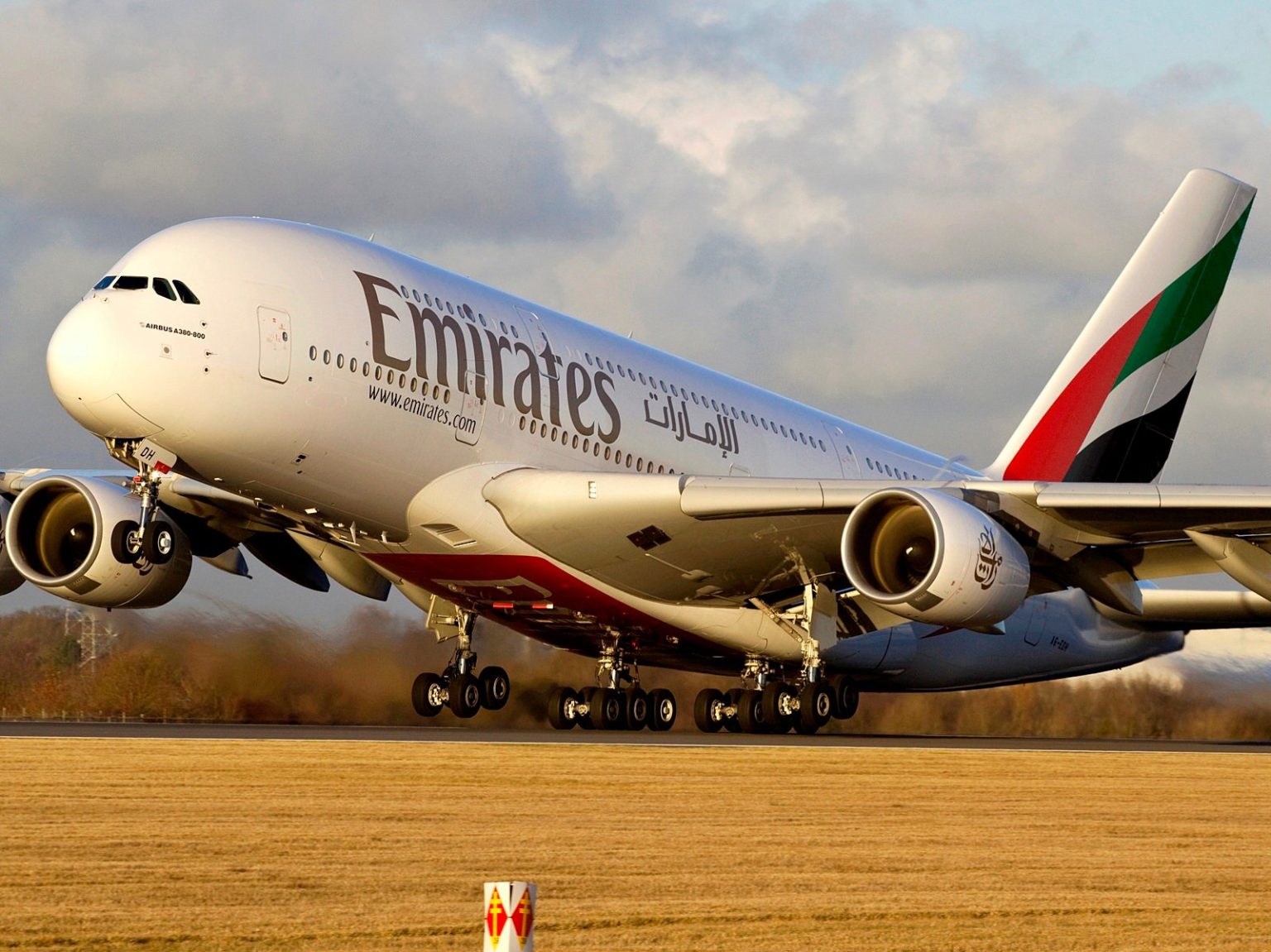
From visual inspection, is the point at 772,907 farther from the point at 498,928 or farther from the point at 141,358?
the point at 141,358

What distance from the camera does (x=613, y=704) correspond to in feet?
88.0

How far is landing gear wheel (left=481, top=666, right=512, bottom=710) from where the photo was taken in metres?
27.6

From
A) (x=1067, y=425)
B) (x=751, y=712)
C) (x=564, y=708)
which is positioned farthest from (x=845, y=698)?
(x=1067, y=425)

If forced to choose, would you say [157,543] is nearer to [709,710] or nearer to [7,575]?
[7,575]

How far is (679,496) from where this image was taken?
22656 millimetres

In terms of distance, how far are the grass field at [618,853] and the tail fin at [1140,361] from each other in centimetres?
1509

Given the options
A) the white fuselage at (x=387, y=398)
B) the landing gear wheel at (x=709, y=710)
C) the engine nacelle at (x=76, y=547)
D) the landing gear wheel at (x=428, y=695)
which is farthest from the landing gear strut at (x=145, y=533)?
the landing gear wheel at (x=709, y=710)

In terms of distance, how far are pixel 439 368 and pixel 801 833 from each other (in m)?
11.7

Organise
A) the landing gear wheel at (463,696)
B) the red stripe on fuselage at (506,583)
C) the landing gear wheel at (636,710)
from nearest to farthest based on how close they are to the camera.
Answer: the red stripe on fuselage at (506,583), the landing gear wheel at (636,710), the landing gear wheel at (463,696)

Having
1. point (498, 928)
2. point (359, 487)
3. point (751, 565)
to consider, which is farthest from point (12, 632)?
point (498, 928)

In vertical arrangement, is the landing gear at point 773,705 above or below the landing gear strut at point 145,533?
below

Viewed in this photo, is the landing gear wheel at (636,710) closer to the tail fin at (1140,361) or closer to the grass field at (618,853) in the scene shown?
the tail fin at (1140,361)

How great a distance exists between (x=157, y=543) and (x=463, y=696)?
7488mm

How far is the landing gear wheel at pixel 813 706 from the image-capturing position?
2509 cm
